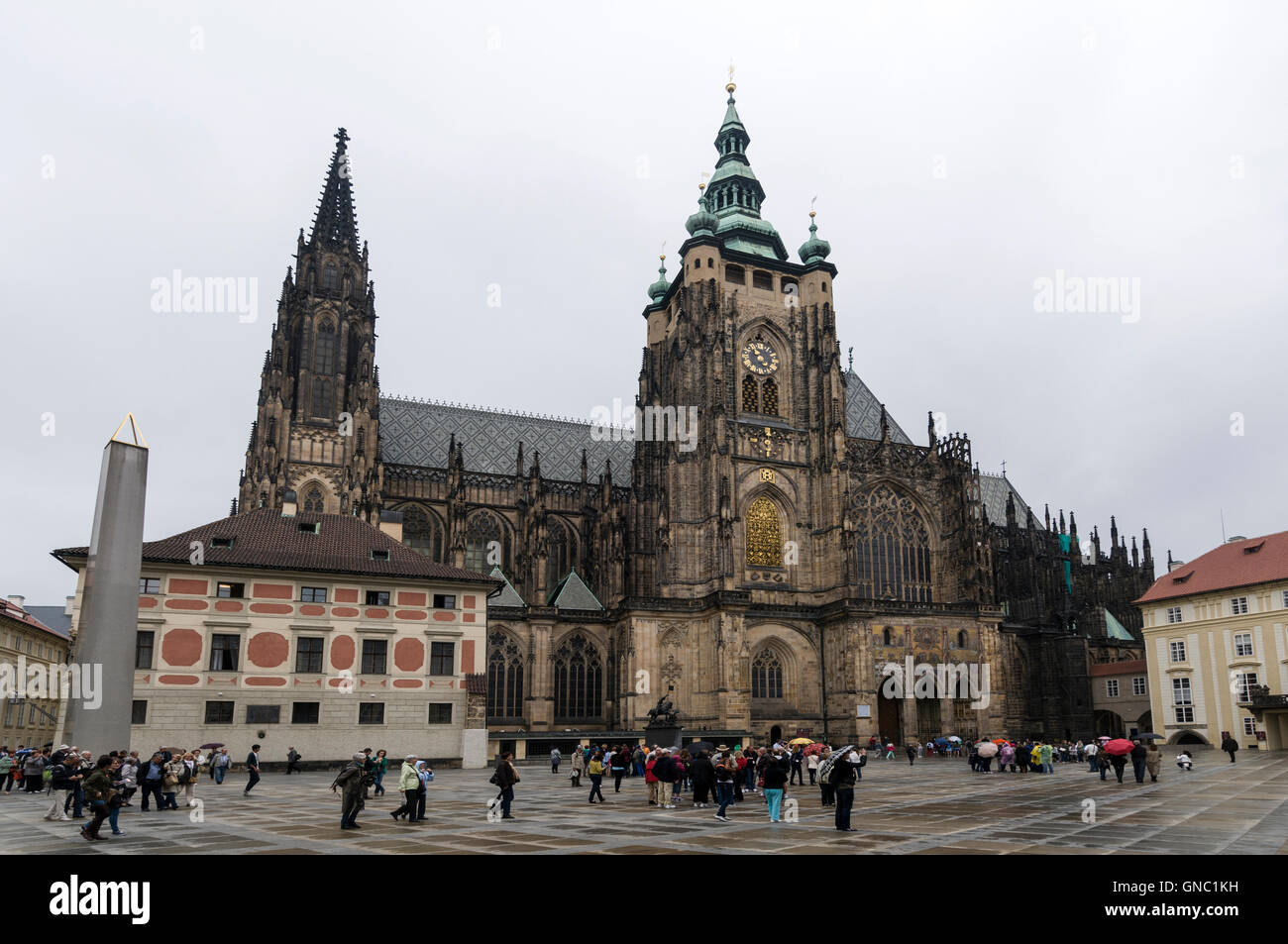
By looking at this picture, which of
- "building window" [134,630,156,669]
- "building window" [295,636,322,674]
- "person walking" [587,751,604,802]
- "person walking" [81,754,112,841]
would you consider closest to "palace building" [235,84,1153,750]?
"building window" [295,636,322,674]

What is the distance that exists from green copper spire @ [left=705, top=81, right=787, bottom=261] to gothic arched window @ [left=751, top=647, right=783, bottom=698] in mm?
27149

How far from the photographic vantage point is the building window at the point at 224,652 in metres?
34.8

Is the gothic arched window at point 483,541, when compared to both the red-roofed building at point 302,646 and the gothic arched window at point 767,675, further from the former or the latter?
the red-roofed building at point 302,646

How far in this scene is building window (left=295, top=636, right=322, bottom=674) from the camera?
35.9 m

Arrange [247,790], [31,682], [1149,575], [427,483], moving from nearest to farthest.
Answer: [247,790] → [31,682] → [427,483] → [1149,575]

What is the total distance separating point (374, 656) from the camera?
36969mm

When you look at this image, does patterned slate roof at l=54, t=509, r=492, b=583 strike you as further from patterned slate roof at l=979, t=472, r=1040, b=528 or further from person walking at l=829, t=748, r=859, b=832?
patterned slate roof at l=979, t=472, r=1040, b=528

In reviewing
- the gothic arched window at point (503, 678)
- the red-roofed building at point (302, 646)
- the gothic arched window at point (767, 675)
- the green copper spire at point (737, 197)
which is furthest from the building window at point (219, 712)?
the green copper spire at point (737, 197)

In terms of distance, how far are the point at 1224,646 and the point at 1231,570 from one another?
14.4 ft

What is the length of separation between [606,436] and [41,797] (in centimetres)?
5044

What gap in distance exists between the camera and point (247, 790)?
80.1 ft
